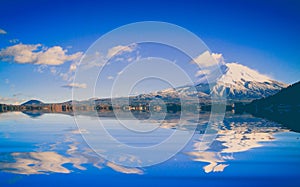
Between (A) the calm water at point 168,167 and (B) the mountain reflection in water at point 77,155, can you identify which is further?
(B) the mountain reflection in water at point 77,155

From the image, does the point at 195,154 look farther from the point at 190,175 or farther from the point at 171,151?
the point at 190,175

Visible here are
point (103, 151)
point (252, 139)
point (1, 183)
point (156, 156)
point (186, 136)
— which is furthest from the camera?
point (186, 136)

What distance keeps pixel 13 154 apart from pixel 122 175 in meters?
8.09

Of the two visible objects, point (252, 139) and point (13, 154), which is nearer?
point (13, 154)

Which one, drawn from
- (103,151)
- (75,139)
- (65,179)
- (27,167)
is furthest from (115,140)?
(65,179)

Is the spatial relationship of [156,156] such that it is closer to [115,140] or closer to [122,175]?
[122,175]

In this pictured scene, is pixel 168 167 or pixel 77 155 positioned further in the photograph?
pixel 77 155

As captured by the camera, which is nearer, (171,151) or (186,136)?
(171,151)

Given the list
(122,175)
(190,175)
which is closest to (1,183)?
(122,175)

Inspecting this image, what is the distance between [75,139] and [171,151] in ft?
27.9

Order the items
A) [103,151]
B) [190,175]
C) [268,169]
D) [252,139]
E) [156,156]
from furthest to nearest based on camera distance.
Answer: [252,139] → [103,151] → [156,156] → [268,169] → [190,175]

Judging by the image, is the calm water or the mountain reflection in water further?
the mountain reflection in water

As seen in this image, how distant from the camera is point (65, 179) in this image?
1374 cm

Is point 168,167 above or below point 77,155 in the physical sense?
below
